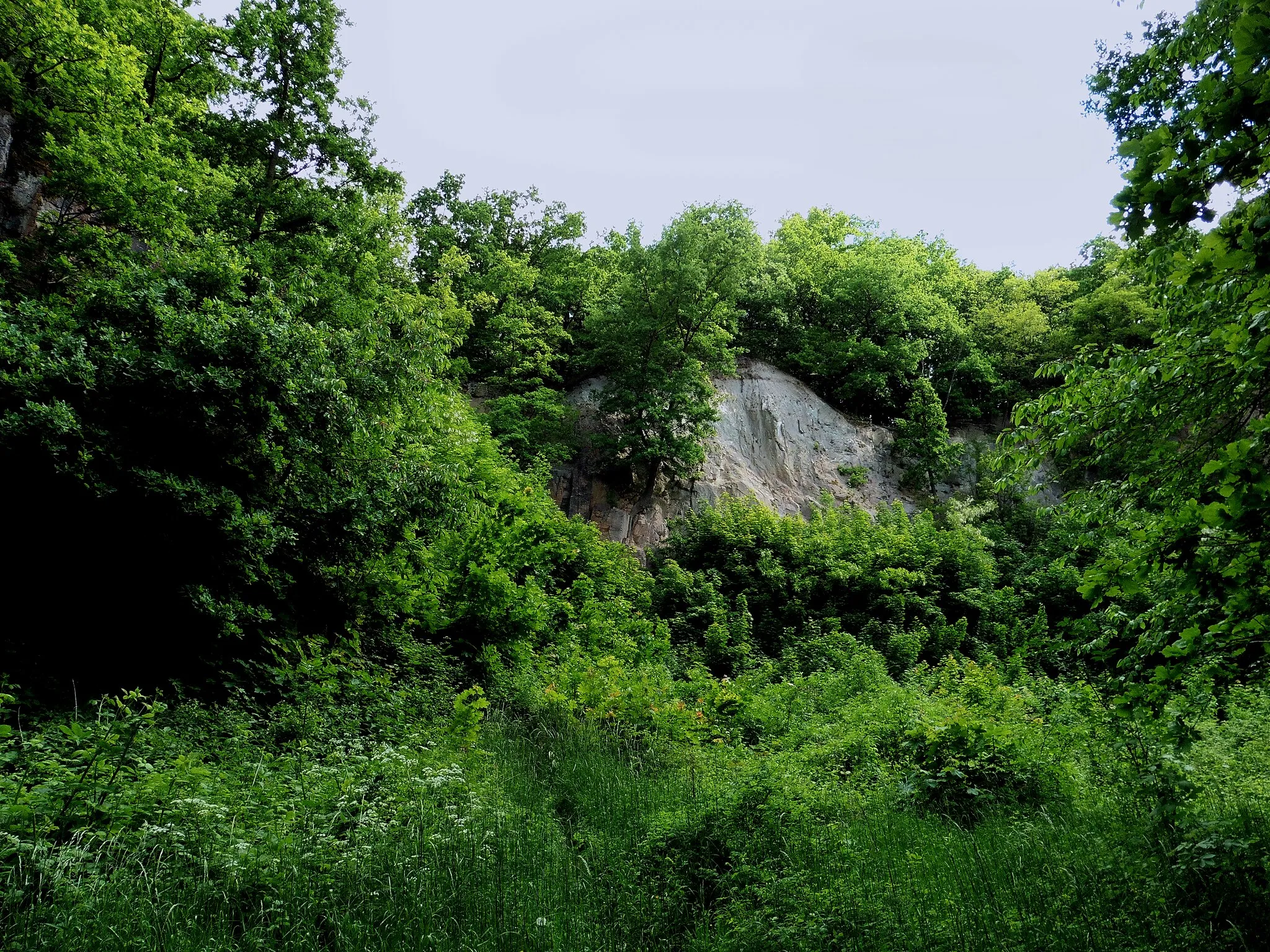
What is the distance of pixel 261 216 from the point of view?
41.1ft

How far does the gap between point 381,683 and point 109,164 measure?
320 inches

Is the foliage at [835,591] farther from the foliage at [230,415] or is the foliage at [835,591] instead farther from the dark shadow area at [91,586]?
the dark shadow area at [91,586]

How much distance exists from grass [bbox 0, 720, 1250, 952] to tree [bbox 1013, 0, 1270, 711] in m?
1.26

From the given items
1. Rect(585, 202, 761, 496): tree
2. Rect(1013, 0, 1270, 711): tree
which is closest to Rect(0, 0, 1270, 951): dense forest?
Rect(1013, 0, 1270, 711): tree

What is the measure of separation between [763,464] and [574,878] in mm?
17773

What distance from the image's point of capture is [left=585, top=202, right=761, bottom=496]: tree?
1833 cm

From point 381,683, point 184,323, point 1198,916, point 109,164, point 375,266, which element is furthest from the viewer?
point 375,266

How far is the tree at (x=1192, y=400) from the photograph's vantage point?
6.60 ft

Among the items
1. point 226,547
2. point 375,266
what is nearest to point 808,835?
point 226,547

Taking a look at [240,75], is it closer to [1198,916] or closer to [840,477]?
[1198,916]

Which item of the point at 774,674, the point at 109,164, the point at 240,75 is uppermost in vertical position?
the point at 240,75

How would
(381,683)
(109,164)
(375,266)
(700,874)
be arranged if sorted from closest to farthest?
(700,874) → (381,683) → (109,164) → (375,266)

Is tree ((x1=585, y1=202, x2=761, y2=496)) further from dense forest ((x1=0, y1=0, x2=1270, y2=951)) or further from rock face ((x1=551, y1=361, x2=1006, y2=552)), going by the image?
dense forest ((x1=0, y1=0, x2=1270, y2=951))

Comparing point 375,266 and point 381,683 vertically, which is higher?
point 375,266
